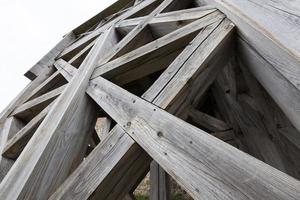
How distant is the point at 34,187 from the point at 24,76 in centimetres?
268

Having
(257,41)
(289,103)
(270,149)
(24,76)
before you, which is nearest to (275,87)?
(289,103)

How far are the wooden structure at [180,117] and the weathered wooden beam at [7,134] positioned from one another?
12 millimetres

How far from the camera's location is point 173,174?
1.05 metres

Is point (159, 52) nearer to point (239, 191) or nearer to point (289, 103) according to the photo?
point (289, 103)

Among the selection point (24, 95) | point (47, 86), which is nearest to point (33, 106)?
point (47, 86)

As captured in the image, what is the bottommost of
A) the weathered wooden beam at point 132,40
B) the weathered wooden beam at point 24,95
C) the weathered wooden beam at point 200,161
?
the weathered wooden beam at point 24,95

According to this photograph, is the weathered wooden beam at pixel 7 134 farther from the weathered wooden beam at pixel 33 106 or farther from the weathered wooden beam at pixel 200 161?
the weathered wooden beam at pixel 200 161

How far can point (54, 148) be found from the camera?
1.54m

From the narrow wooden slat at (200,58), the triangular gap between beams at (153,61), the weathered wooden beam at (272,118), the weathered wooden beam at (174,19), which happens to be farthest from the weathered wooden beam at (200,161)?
the weathered wooden beam at (272,118)

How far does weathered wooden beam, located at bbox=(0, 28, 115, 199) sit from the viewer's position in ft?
4.52

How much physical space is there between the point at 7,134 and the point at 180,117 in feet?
6.32

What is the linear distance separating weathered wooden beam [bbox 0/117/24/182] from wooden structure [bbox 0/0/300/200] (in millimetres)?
12

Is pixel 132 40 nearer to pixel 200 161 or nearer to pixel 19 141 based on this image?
pixel 19 141

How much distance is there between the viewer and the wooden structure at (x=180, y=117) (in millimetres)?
993
